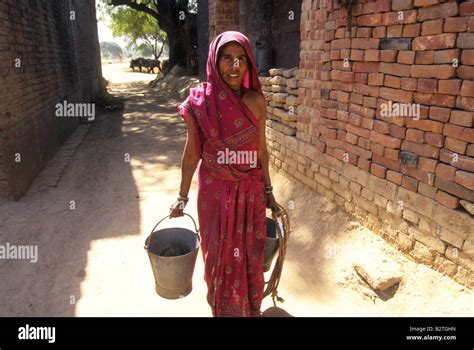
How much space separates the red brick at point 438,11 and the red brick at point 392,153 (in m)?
0.98

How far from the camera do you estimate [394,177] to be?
2953mm

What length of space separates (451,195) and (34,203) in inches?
185

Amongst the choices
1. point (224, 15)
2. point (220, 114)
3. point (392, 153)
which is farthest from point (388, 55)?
point (224, 15)

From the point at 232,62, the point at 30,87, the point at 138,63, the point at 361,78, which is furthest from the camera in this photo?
the point at 138,63

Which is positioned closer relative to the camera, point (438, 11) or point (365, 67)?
point (438, 11)

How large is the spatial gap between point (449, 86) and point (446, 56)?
0.66 feet

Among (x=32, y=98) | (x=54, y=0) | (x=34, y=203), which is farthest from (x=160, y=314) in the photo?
(x=54, y=0)

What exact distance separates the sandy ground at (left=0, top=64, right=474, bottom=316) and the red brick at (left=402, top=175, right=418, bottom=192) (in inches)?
22.1

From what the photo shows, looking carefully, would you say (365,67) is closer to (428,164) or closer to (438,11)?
(438,11)

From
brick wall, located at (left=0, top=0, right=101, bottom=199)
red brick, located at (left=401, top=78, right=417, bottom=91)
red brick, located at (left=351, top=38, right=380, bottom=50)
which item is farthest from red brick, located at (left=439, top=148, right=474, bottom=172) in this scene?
brick wall, located at (left=0, top=0, right=101, bottom=199)

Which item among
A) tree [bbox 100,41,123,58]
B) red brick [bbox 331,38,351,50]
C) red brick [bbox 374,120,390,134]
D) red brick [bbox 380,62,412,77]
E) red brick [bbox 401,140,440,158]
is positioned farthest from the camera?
tree [bbox 100,41,123,58]

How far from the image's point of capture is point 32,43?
19.3ft

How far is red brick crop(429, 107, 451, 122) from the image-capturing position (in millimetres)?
2451

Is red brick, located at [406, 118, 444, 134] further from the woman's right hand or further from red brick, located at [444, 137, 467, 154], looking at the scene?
the woman's right hand
